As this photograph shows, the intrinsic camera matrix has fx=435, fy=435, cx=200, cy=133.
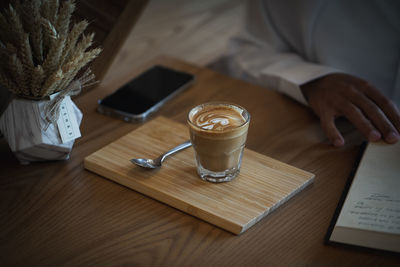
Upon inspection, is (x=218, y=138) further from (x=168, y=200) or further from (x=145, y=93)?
(x=145, y=93)

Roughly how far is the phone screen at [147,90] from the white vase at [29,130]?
0.22 m

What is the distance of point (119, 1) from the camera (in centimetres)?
122

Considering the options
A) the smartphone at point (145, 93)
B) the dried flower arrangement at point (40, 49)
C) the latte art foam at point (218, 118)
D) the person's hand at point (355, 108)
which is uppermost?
the dried flower arrangement at point (40, 49)

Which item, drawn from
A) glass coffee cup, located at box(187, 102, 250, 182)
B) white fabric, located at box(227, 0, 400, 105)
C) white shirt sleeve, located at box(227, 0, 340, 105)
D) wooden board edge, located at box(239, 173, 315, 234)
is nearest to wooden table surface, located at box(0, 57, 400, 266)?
wooden board edge, located at box(239, 173, 315, 234)

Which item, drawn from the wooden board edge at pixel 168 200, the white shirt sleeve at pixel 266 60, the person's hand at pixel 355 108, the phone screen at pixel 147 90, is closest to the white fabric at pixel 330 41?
the white shirt sleeve at pixel 266 60

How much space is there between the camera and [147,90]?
120 cm

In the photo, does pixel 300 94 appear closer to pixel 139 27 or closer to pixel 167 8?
pixel 139 27

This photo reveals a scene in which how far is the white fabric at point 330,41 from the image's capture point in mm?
1360

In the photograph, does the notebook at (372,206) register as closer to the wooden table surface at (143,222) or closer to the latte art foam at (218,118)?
the wooden table surface at (143,222)

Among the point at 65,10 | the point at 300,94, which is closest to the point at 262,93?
the point at 300,94

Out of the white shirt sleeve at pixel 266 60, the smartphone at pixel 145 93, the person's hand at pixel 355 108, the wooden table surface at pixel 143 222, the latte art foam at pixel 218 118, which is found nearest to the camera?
the wooden table surface at pixel 143 222

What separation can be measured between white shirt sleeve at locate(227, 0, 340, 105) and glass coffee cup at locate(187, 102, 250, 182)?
388mm

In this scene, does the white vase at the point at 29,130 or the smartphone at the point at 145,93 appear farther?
the smartphone at the point at 145,93

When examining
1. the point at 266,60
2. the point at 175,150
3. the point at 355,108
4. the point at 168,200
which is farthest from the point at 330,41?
the point at 168,200
